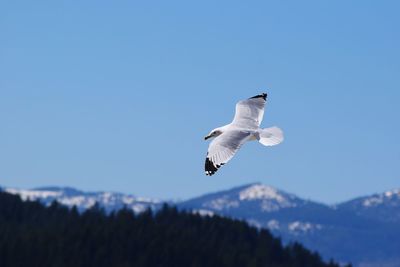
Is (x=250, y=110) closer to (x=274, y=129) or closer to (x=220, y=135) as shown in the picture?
(x=274, y=129)

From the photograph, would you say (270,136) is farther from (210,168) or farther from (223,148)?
(210,168)

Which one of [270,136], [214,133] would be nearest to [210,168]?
[270,136]

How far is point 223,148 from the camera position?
113ft

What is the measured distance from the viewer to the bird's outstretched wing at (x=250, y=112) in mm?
40156

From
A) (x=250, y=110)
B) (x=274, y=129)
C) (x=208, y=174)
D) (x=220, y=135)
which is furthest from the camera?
(x=250, y=110)

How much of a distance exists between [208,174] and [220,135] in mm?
4647

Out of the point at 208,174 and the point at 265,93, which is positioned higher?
the point at 265,93

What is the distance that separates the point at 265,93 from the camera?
44.4 metres

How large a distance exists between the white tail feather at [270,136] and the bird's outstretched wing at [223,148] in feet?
2.21

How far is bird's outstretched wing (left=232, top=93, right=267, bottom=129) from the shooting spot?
40156 millimetres

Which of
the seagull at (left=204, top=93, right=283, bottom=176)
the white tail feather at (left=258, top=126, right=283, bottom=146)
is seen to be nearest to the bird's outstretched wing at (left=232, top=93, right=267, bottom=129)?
the seagull at (left=204, top=93, right=283, bottom=176)

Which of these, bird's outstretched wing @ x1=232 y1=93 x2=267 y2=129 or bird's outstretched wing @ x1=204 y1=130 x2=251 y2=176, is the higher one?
bird's outstretched wing @ x1=232 y1=93 x2=267 y2=129

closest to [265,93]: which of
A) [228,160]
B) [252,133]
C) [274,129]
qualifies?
[274,129]

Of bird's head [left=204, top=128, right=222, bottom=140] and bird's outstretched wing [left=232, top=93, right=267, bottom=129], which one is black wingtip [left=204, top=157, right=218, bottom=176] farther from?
bird's outstretched wing [left=232, top=93, right=267, bottom=129]
